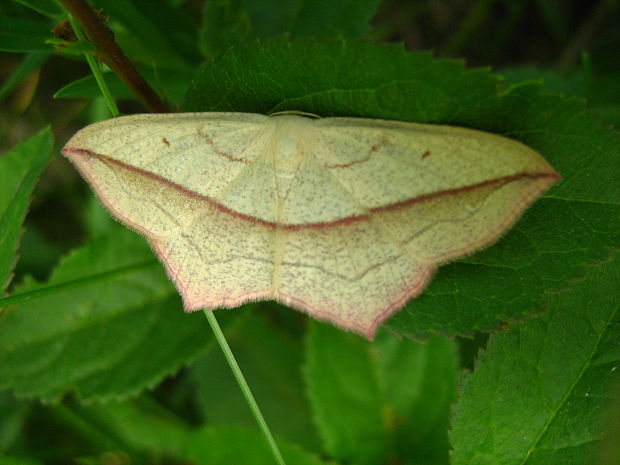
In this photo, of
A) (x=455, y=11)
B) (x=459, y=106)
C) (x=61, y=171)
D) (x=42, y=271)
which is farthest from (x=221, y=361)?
(x=455, y=11)

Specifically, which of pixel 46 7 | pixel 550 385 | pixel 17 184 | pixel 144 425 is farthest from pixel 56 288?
pixel 550 385

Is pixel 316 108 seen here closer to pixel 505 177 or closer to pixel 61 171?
pixel 505 177

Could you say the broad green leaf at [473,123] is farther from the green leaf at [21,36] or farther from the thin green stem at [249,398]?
the green leaf at [21,36]

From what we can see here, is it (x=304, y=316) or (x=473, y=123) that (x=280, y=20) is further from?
(x=304, y=316)

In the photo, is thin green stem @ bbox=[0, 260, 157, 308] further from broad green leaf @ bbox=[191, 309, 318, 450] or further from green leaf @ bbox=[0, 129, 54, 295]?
broad green leaf @ bbox=[191, 309, 318, 450]

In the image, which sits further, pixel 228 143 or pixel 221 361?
pixel 221 361

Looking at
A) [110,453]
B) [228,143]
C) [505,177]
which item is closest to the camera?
[505,177]

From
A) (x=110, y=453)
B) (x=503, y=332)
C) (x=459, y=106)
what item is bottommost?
(x=110, y=453)

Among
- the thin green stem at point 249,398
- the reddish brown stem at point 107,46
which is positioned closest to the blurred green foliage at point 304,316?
the reddish brown stem at point 107,46
